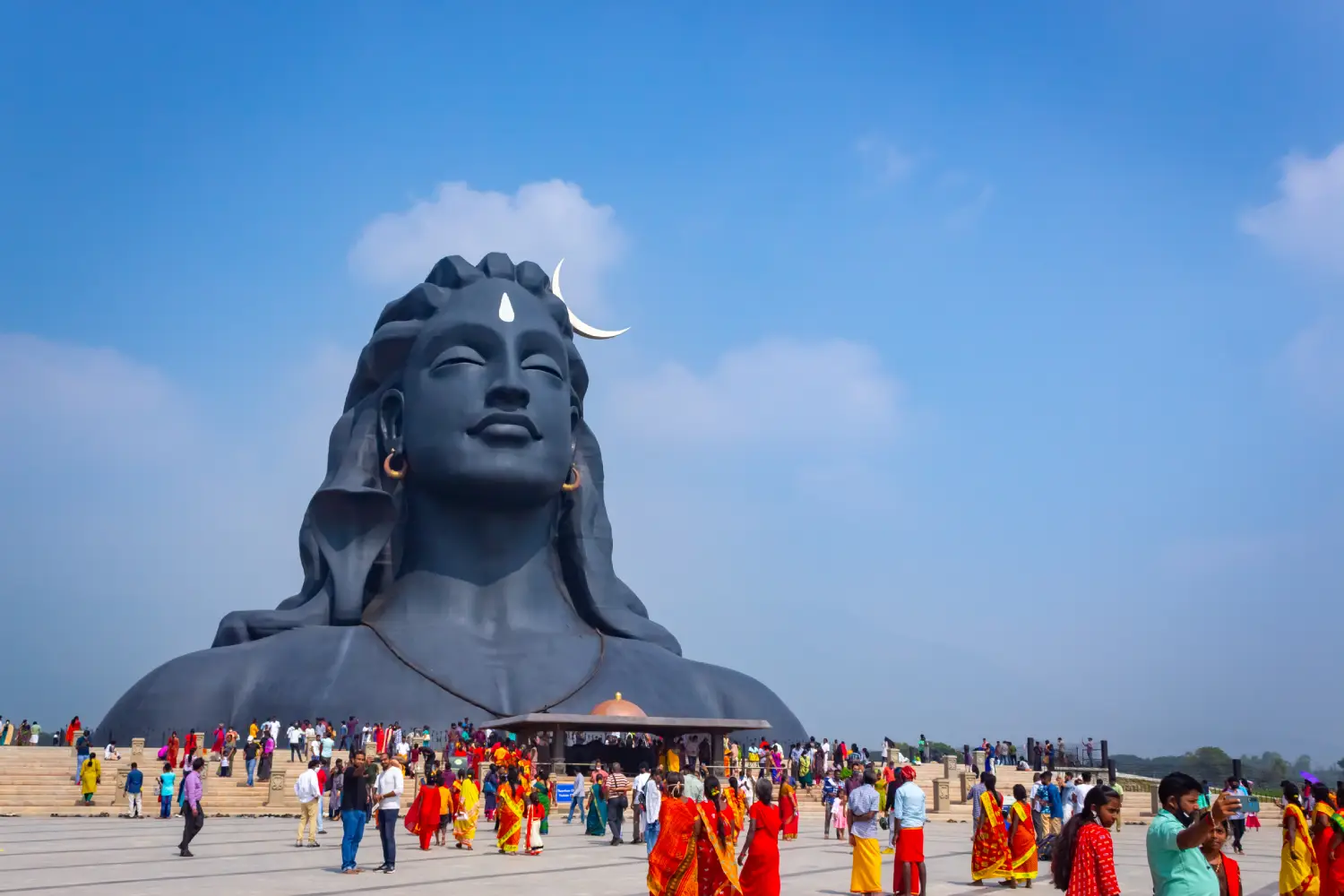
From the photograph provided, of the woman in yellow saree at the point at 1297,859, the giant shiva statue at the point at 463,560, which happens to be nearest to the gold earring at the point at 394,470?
the giant shiva statue at the point at 463,560

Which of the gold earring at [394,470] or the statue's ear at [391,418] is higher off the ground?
the statue's ear at [391,418]

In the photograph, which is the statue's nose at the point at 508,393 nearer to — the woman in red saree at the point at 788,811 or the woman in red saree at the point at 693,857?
the woman in red saree at the point at 788,811

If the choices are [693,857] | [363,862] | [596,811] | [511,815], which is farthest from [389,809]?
[596,811]

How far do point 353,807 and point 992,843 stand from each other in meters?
6.08

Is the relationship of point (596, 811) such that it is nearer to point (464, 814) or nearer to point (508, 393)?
point (464, 814)

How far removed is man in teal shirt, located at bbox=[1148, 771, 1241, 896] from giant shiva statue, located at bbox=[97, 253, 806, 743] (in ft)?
78.7

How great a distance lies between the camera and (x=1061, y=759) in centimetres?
3102

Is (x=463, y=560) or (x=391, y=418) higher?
(x=391, y=418)

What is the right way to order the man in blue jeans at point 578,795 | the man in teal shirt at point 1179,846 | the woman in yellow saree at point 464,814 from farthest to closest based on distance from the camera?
the man in blue jeans at point 578,795, the woman in yellow saree at point 464,814, the man in teal shirt at point 1179,846

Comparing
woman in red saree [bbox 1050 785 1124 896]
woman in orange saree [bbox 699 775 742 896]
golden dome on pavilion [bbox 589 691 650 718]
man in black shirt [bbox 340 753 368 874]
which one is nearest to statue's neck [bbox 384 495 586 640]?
golden dome on pavilion [bbox 589 691 650 718]

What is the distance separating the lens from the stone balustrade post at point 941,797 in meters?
25.2

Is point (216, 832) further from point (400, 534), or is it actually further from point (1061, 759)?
point (1061, 759)

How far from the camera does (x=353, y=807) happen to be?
12.7 meters

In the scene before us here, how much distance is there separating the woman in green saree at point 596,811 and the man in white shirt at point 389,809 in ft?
14.5
